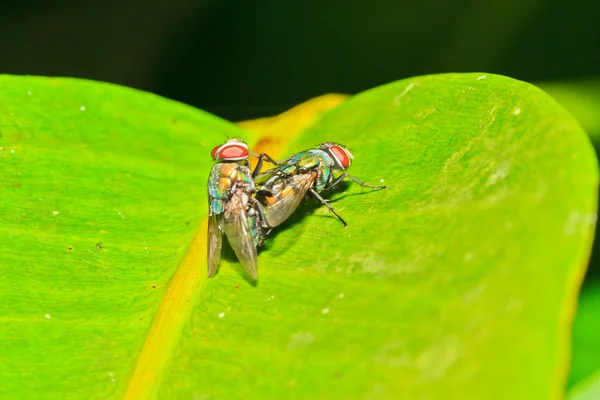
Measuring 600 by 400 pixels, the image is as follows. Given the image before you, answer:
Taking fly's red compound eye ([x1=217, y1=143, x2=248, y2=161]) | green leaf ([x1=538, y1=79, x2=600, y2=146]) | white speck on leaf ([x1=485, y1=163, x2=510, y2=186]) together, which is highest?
white speck on leaf ([x1=485, y1=163, x2=510, y2=186])

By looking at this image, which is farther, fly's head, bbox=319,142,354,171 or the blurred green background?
the blurred green background

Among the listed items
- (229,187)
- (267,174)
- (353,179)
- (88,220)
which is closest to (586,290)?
(353,179)

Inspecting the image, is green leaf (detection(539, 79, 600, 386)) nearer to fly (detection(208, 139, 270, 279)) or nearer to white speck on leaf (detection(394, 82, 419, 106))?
white speck on leaf (detection(394, 82, 419, 106))

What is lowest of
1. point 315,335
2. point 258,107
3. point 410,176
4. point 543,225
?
point 258,107

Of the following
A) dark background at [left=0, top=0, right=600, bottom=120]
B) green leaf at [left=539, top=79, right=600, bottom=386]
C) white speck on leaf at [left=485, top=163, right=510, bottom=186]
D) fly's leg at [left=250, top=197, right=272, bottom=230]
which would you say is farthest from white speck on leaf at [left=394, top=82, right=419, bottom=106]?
dark background at [left=0, top=0, right=600, bottom=120]

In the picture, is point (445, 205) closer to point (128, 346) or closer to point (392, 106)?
point (392, 106)

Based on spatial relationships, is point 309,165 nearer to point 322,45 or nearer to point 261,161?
point 261,161

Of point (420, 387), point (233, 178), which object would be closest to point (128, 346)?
point (233, 178)

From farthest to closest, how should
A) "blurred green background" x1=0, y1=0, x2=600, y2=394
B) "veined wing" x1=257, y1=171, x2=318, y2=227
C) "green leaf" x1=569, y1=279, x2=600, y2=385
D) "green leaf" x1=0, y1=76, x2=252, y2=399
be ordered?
"blurred green background" x1=0, y1=0, x2=600, y2=394
"green leaf" x1=569, y1=279, x2=600, y2=385
"veined wing" x1=257, y1=171, x2=318, y2=227
"green leaf" x1=0, y1=76, x2=252, y2=399
